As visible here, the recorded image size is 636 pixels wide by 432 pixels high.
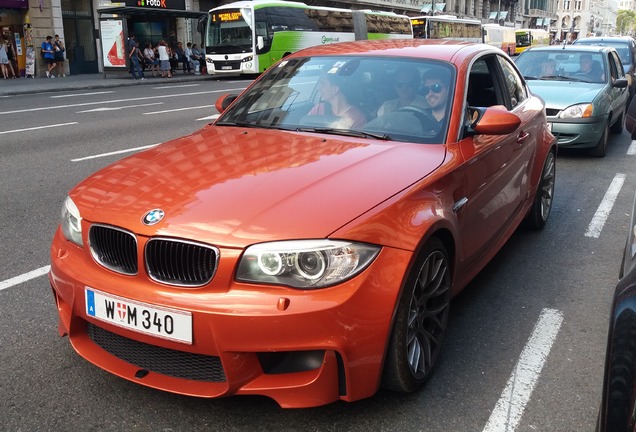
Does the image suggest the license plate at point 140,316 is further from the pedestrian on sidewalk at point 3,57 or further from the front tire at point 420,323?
the pedestrian on sidewalk at point 3,57

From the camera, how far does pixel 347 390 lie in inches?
99.7

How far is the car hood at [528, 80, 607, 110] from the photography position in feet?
28.9

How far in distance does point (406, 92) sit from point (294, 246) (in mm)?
1693

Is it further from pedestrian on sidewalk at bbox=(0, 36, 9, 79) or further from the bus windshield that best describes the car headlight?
the bus windshield

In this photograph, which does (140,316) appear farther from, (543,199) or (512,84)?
(543,199)

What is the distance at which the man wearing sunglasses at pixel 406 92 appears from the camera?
3742 mm

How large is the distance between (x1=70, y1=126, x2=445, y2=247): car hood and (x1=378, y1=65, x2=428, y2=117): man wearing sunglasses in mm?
378

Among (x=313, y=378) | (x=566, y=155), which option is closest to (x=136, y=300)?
(x=313, y=378)

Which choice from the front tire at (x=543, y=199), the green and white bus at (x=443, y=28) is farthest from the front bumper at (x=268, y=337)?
the green and white bus at (x=443, y=28)

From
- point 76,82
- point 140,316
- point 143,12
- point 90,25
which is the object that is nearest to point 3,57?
point 76,82

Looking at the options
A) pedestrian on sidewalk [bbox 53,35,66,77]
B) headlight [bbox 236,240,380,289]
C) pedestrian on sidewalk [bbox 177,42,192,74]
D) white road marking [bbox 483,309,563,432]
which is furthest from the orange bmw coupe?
pedestrian on sidewalk [bbox 177,42,192,74]

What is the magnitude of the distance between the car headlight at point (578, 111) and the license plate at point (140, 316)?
7.58 metres

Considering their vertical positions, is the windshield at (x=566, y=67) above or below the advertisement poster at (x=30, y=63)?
above

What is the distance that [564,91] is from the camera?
9117 millimetres
